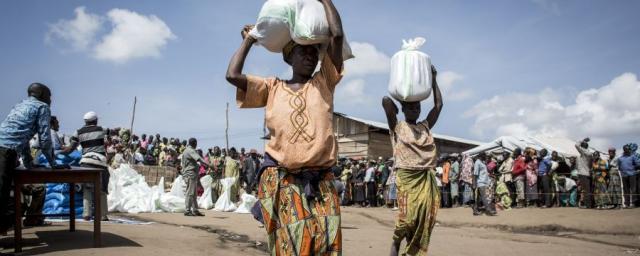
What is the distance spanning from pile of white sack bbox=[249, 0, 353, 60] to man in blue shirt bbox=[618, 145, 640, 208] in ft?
43.3

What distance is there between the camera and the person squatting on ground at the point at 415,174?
4777mm

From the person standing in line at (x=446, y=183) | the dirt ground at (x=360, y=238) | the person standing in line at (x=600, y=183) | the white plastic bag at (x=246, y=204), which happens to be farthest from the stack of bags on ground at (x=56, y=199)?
the person standing in line at (x=600, y=183)

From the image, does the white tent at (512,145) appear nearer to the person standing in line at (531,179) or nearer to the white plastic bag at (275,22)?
the person standing in line at (531,179)

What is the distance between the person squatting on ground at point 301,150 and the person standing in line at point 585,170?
13362mm

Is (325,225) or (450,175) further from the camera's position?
(450,175)

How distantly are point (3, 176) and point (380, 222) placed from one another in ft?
32.3

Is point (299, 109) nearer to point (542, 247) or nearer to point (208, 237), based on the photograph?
point (208, 237)

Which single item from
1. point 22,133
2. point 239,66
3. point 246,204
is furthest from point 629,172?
point 22,133

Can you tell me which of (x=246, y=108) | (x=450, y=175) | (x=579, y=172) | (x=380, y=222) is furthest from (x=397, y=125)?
(x=450, y=175)

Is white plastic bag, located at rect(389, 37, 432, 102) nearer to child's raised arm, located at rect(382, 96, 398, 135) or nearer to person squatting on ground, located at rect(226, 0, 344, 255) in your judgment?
child's raised arm, located at rect(382, 96, 398, 135)

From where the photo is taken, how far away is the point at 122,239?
19.6 ft

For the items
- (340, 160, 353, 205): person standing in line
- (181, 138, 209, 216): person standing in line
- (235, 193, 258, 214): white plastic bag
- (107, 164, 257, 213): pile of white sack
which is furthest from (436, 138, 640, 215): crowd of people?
(107, 164, 257, 213): pile of white sack

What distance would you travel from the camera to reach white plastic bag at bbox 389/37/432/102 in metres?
4.71

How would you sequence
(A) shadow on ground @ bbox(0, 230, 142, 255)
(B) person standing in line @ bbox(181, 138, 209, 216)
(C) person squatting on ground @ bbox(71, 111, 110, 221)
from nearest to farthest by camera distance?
(A) shadow on ground @ bbox(0, 230, 142, 255), (C) person squatting on ground @ bbox(71, 111, 110, 221), (B) person standing in line @ bbox(181, 138, 209, 216)
